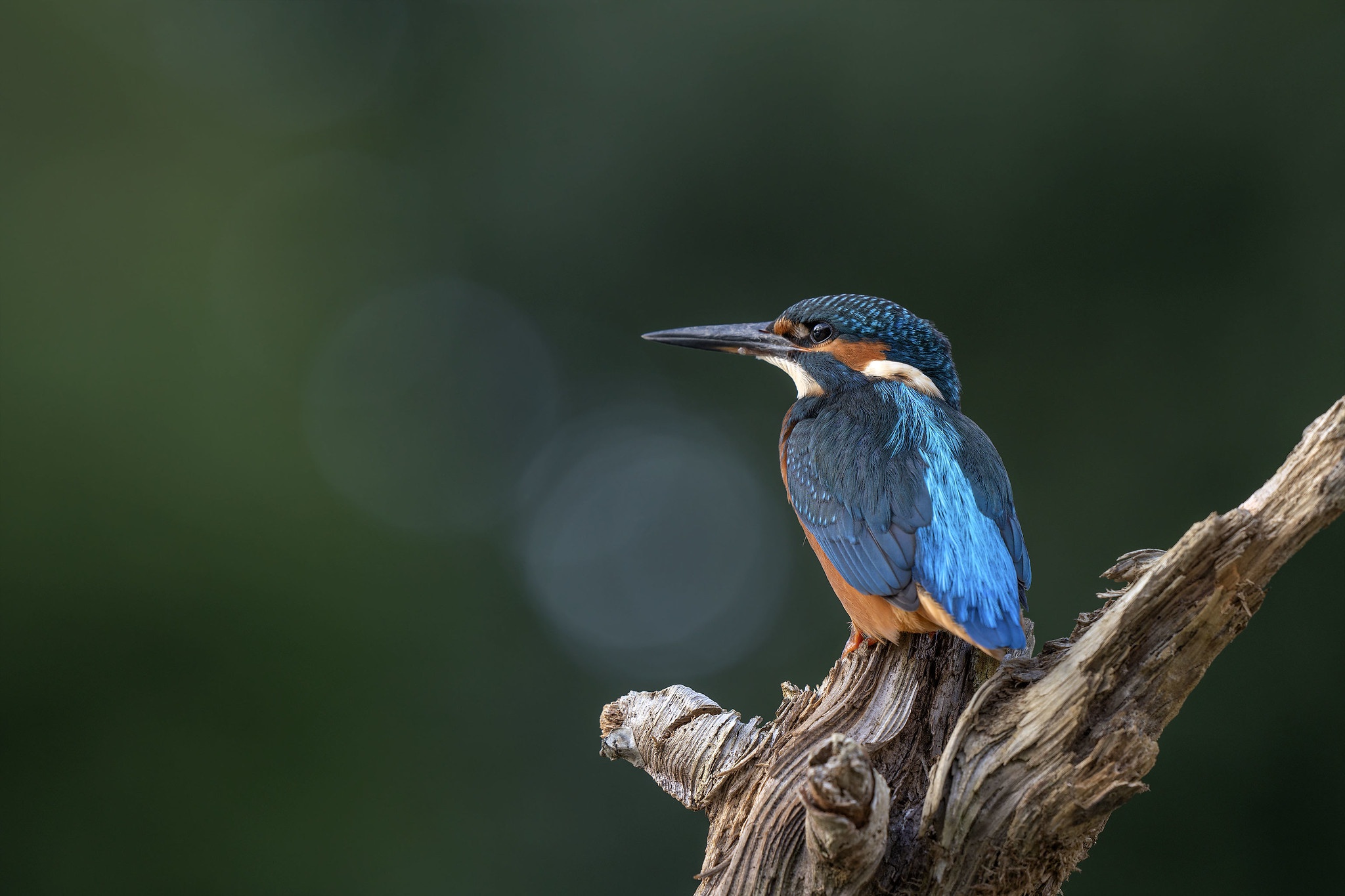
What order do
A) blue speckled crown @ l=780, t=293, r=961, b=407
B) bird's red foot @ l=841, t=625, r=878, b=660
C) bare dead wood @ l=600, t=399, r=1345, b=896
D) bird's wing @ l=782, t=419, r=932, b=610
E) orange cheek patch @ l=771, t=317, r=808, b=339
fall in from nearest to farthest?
bare dead wood @ l=600, t=399, r=1345, b=896, bird's wing @ l=782, t=419, r=932, b=610, bird's red foot @ l=841, t=625, r=878, b=660, blue speckled crown @ l=780, t=293, r=961, b=407, orange cheek patch @ l=771, t=317, r=808, b=339

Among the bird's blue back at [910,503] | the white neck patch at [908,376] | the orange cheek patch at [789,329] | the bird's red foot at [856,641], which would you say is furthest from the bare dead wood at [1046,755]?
the orange cheek patch at [789,329]

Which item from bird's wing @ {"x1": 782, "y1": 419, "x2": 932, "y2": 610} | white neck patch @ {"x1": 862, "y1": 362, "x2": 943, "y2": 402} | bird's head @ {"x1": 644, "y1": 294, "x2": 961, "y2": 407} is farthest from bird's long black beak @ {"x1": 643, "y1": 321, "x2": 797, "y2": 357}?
bird's wing @ {"x1": 782, "y1": 419, "x2": 932, "y2": 610}

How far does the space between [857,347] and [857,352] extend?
0.04 ft

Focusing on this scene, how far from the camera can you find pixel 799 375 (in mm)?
2904

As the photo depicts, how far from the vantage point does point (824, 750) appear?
1.58m

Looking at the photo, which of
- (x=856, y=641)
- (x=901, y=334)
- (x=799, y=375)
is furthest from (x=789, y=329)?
(x=856, y=641)

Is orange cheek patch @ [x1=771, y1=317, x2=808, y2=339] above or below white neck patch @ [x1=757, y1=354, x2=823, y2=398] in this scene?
above

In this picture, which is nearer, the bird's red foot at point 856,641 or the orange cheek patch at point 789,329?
the bird's red foot at point 856,641

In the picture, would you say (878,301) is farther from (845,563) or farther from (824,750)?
(824,750)

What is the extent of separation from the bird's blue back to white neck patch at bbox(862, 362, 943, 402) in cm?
3

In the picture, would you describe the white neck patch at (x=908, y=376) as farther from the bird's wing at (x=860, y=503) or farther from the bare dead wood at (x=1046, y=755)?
the bare dead wood at (x=1046, y=755)

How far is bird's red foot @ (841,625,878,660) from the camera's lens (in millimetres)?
2369

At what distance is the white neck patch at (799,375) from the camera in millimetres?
2834

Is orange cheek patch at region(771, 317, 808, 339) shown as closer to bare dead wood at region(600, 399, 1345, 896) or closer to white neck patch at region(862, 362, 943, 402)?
white neck patch at region(862, 362, 943, 402)
